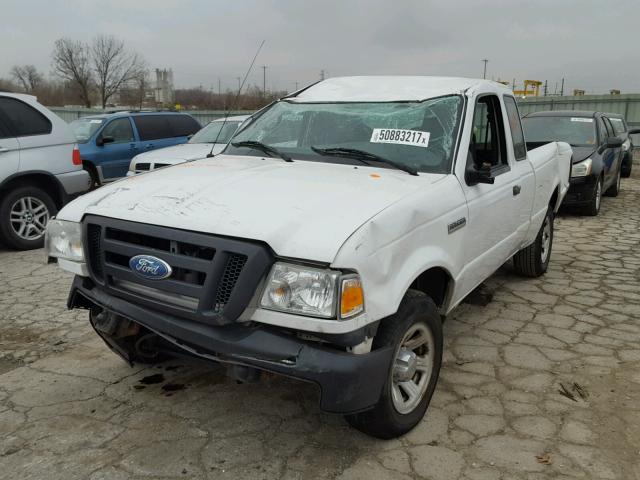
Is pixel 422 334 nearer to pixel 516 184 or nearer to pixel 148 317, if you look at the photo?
pixel 148 317

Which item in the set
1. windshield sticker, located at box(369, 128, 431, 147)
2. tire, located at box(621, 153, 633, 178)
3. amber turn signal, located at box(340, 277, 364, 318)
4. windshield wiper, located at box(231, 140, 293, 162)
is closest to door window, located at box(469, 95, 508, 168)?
windshield sticker, located at box(369, 128, 431, 147)

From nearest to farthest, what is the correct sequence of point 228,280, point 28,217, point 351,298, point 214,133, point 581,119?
point 351,298, point 228,280, point 28,217, point 581,119, point 214,133

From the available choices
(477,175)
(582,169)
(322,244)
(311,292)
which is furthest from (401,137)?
(582,169)

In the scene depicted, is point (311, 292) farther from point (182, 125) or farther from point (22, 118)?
point (182, 125)

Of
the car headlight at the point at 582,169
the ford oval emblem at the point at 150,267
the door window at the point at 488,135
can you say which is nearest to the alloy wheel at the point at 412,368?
the ford oval emblem at the point at 150,267

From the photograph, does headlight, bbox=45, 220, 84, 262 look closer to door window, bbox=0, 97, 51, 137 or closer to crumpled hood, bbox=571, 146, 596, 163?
door window, bbox=0, 97, 51, 137

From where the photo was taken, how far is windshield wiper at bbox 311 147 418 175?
10.9ft

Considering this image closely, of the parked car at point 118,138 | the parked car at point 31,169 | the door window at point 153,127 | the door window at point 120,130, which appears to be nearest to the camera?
the parked car at point 31,169

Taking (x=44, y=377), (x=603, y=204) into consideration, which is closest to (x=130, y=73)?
(x=603, y=204)

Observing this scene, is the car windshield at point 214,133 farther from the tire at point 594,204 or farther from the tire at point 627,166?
the tire at point 627,166

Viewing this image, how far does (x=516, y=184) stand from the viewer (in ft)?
14.1

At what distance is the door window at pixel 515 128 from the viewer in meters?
4.47

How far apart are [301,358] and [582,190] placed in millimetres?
8017

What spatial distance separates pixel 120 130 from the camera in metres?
11.3
